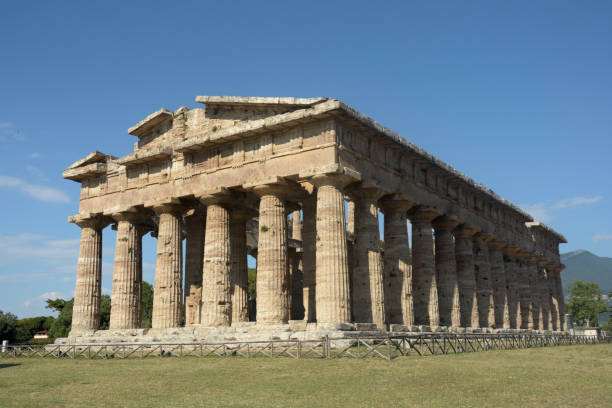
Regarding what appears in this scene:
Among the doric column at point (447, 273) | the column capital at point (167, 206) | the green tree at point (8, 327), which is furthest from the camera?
the green tree at point (8, 327)

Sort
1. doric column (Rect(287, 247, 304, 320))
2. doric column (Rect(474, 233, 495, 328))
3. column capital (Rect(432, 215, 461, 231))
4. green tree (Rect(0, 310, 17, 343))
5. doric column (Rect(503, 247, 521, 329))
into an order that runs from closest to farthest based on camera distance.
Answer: doric column (Rect(287, 247, 304, 320))
column capital (Rect(432, 215, 461, 231))
doric column (Rect(474, 233, 495, 328))
doric column (Rect(503, 247, 521, 329))
green tree (Rect(0, 310, 17, 343))

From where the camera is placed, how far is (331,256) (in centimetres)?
2614

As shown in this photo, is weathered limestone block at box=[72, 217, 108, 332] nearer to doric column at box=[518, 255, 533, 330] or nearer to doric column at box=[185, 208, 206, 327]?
doric column at box=[185, 208, 206, 327]

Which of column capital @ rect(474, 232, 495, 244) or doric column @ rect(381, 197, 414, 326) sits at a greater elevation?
column capital @ rect(474, 232, 495, 244)

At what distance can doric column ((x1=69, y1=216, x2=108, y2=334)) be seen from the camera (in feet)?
114

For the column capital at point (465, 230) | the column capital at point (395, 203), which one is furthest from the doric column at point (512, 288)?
the column capital at point (395, 203)

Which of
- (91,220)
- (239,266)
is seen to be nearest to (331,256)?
(239,266)

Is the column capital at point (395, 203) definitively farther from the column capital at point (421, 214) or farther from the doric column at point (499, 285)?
the doric column at point (499, 285)

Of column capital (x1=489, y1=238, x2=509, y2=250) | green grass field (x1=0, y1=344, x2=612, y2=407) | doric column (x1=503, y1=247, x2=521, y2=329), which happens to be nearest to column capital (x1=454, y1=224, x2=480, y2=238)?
column capital (x1=489, y1=238, x2=509, y2=250)

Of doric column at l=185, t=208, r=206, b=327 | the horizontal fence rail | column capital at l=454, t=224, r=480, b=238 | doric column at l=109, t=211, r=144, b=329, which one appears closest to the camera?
the horizontal fence rail

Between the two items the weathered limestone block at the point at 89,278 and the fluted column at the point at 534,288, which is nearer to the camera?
the weathered limestone block at the point at 89,278

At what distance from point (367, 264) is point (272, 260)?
4.55 metres

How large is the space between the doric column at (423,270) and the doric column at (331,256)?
8579 mm

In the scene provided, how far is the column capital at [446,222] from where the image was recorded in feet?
120
